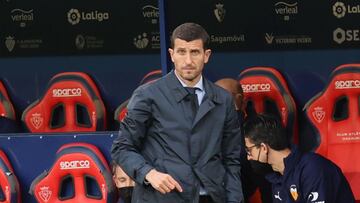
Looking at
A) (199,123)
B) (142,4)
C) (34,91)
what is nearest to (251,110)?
(142,4)

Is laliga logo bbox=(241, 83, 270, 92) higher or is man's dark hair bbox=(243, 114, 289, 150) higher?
laliga logo bbox=(241, 83, 270, 92)

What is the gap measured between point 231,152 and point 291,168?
41.9 inches

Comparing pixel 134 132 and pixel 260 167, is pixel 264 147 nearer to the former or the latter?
pixel 260 167

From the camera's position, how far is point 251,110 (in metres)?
6.72

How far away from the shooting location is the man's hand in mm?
3816

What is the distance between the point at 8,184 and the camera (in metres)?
6.22

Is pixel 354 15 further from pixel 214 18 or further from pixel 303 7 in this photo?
pixel 214 18

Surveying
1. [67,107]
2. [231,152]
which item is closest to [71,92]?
[67,107]

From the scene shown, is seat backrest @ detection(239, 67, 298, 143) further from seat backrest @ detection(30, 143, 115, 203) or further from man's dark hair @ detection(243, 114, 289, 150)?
man's dark hair @ detection(243, 114, 289, 150)

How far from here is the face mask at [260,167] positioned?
561 centimetres

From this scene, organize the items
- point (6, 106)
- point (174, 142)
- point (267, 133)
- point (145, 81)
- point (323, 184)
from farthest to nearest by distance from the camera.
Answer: point (6, 106) < point (145, 81) < point (267, 133) < point (323, 184) < point (174, 142)

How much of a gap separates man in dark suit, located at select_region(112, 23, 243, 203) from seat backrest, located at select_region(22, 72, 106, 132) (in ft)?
10.1

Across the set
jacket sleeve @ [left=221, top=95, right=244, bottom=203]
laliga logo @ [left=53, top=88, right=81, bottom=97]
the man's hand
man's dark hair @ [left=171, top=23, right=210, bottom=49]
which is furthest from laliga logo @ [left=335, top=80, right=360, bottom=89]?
the man's hand

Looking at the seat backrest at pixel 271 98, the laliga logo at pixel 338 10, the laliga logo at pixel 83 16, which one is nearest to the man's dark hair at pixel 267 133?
the seat backrest at pixel 271 98
